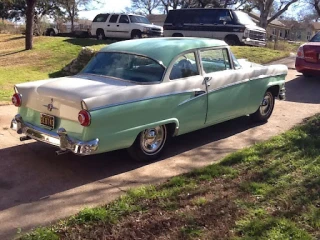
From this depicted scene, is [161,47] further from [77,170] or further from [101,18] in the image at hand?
[101,18]

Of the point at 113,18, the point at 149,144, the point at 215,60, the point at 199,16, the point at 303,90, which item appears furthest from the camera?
the point at 113,18

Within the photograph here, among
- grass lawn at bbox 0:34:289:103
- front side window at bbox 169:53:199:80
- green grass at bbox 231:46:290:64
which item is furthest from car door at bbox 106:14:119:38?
front side window at bbox 169:53:199:80

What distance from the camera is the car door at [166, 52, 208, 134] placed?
213 inches

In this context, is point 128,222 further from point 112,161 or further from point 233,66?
point 233,66

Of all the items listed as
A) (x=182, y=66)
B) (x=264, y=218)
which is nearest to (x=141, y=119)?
(x=182, y=66)

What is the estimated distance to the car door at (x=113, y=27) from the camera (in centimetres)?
2223

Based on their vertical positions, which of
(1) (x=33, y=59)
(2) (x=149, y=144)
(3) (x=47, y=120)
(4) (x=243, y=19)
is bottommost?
(2) (x=149, y=144)

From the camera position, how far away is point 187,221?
143 inches

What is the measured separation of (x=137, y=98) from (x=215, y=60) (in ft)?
6.33

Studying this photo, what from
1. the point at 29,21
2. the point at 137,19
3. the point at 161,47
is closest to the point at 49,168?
the point at 161,47

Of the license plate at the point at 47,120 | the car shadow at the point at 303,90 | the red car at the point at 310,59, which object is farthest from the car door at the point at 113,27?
the license plate at the point at 47,120

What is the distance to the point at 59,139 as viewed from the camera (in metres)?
4.66

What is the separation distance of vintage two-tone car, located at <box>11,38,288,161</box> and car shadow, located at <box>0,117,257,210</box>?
304 mm

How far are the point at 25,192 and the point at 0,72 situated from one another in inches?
334
